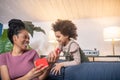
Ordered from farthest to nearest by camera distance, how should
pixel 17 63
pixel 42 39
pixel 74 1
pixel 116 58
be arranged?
pixel 42 39, pixel 74 1, pixel 116 58, pixel 17 63

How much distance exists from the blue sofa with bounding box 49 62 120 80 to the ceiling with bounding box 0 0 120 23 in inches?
91.7

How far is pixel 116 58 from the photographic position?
3021 mm

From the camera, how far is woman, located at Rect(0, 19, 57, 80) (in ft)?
3.97

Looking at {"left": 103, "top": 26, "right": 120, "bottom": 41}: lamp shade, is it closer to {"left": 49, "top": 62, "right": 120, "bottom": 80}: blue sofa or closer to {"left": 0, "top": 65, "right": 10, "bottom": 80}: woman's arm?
{"left": 49, "top": 62, "right": 120, "bottom": 80}: blue sofa

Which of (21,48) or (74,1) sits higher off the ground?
(74,1)

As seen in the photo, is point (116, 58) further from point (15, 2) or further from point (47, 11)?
point (15, 2)

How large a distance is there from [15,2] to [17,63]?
2673 mm

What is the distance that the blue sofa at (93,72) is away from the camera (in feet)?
3.79

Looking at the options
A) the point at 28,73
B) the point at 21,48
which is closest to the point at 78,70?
the point at 28,73

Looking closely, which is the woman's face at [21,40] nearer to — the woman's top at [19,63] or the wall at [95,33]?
the woman's top at [19,63]

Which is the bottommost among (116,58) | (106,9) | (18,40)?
(116,58)

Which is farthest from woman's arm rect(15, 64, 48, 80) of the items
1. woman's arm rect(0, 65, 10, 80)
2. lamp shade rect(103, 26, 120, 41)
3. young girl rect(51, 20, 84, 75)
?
lamp shade rect(103, 26, 120, 41)

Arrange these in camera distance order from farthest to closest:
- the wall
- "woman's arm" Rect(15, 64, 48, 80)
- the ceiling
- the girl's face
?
1. the wall
2. the ceiling
3. the girl's face
4. "woman's arm" Rect(15, 64, 48, 80)

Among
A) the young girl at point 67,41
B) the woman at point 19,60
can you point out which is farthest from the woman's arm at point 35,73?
the young girl at point 67,41
